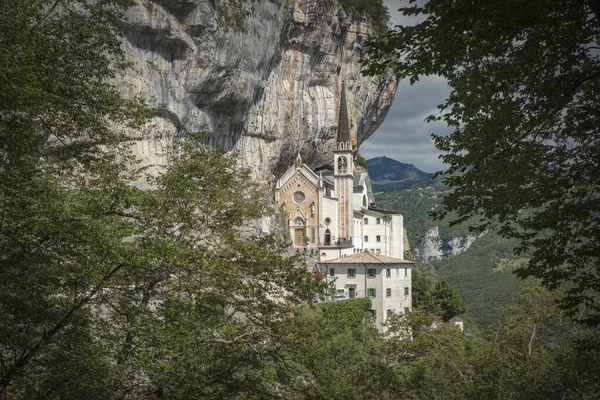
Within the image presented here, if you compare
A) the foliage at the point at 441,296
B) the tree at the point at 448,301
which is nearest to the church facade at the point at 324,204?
the foliage at the point at 441,296

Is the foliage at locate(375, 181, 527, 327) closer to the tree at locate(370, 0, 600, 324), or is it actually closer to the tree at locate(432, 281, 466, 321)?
the tree at locate(432, 281, 466, 321)

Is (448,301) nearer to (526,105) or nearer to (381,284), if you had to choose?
(381,284)

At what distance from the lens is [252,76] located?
4697cm

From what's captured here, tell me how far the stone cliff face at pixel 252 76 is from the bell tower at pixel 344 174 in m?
1.21

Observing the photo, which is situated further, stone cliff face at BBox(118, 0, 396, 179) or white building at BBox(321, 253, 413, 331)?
white building at BBox(321, 253, 413, 331)

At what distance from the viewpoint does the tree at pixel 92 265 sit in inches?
423

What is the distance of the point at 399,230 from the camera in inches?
3086

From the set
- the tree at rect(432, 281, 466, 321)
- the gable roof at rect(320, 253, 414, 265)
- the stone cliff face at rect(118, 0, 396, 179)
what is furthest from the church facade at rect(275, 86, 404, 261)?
the gable roof at rect(320, 253, 414, 265)

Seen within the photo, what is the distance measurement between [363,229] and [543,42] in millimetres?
66460

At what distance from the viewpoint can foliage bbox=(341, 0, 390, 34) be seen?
2574 inches

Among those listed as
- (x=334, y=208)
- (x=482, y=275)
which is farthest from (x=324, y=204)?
(x=482, y=275)

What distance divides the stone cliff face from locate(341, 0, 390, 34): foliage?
1.10 m

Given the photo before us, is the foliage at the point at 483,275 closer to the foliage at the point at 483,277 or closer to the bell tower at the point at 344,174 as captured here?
the foliage at the point at 483,277

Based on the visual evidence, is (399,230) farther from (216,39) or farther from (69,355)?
(69,355)
